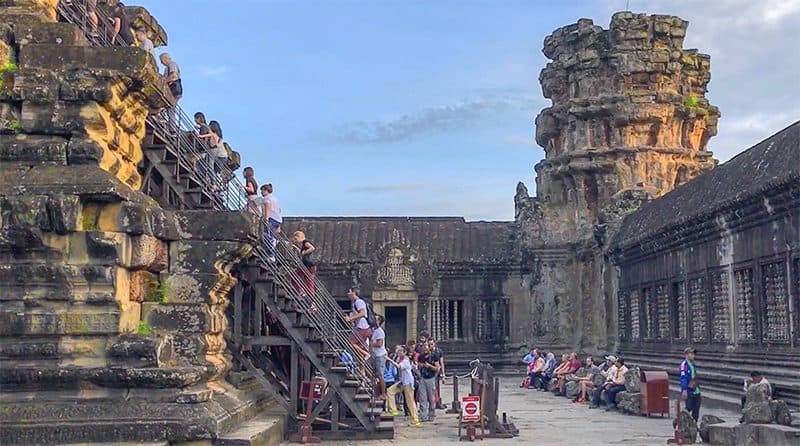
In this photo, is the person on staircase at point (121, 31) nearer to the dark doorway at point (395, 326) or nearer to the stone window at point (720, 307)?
the stone window at point (720, 307)

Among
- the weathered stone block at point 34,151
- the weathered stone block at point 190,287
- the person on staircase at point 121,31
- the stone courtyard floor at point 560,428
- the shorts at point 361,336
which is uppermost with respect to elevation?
the person on staircase at point 121,31

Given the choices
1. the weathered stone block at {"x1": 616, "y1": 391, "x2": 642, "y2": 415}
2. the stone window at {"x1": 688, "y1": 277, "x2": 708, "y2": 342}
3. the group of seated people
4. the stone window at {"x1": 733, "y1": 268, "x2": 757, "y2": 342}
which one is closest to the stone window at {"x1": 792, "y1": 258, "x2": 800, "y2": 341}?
the stone window at {"x1": 733, "y1": 268, "x2": 757, "y2": 342}

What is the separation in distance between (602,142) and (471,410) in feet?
51.7

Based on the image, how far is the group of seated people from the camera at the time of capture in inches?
773

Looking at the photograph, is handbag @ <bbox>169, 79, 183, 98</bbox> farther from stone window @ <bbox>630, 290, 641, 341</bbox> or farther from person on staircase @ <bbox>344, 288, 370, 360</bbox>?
stone window @ <bbox>630, 290, 641, 341</bbox>

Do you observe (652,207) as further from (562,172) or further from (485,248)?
(485,248)

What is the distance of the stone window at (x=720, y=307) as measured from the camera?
17909 millimetres

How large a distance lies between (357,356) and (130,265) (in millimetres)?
5488

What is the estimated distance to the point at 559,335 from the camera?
29891 millimetres

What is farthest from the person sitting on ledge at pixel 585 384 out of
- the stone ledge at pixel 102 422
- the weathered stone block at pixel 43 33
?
the weathered stone block at pixel 43 33

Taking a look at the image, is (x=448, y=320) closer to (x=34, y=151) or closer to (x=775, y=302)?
(x=775, y=302)

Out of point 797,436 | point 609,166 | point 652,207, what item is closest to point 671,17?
point 609,166

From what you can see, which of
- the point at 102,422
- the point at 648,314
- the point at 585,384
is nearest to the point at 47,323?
the point at 102,422

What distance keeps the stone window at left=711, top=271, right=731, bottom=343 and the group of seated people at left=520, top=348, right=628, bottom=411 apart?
Answer: 197 cm
